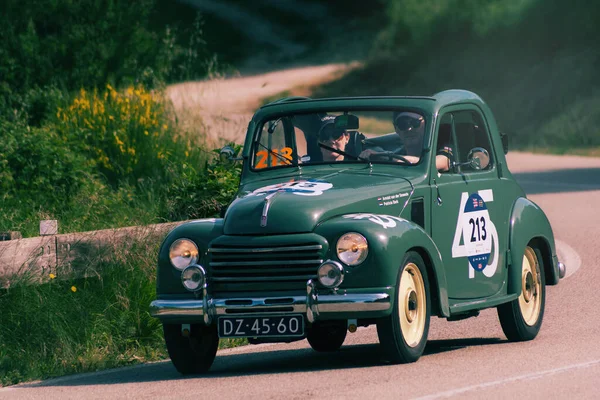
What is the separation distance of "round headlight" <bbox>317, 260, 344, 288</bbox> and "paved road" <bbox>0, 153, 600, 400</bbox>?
0.62 metres

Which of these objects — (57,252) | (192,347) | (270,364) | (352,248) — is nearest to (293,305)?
(352,248)

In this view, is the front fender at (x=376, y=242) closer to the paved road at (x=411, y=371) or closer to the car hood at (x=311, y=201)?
the car hood at (x=311, y=201)

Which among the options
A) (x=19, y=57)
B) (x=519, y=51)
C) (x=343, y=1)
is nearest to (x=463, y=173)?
(x=19, y=57)

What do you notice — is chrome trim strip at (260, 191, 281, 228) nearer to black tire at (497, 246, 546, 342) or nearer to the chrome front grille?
the chrome front grille

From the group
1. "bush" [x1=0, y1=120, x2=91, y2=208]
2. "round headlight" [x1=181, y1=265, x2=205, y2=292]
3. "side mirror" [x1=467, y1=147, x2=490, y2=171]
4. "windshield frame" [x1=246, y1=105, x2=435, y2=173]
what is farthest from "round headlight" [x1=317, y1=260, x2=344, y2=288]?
"bush" [x1=0, y1=120, x2=91, y2=208]

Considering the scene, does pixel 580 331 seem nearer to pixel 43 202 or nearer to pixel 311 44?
pixel 43 202

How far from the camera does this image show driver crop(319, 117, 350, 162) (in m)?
10.2

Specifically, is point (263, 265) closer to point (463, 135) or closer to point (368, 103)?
point (368, 103)

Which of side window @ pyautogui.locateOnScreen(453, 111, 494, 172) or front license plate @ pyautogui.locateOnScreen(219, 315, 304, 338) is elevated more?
side window @ pyautogui.locateOnScreen(453, 111, 494, 172)

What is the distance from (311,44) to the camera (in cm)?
7400

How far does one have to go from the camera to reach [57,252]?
10922mm

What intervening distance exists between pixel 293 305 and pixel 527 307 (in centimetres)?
280

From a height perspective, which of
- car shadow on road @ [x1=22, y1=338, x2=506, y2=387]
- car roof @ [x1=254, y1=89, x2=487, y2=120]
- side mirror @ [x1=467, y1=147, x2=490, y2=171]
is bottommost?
car shadow on road @ [x1=22, y1=338, x2=506, y2=387]

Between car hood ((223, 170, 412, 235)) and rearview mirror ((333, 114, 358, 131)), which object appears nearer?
car hood ((223, 170, 412, 235))
